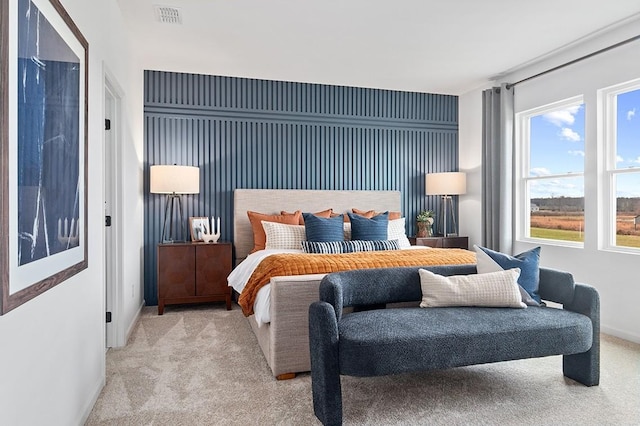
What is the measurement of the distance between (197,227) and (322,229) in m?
1.46

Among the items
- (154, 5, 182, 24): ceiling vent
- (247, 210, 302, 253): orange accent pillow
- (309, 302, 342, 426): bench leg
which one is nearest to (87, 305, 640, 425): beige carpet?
(309, 302, 342, 426): bench leg

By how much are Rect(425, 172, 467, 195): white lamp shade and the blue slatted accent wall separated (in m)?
0.39

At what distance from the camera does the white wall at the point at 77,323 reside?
56.0 inches

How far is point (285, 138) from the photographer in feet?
16.8

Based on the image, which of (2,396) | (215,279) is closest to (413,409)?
(2,396)

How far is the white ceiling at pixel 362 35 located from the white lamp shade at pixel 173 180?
3.67 feet

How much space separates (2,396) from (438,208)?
518 cm

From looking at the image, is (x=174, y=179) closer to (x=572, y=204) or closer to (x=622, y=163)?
(x=572, y=204)

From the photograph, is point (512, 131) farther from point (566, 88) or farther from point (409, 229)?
point (409, 229)

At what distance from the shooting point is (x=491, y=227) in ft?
16.0

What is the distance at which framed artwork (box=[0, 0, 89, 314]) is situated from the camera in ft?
4.32

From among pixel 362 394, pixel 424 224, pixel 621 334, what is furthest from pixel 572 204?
pixel 362 394

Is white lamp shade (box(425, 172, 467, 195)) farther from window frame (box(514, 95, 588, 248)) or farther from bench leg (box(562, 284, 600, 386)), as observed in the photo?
bench leg (box(562, 284, 600, 386))

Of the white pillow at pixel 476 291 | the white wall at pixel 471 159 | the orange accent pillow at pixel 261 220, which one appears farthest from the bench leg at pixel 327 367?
the white wall at pixel 471 159
